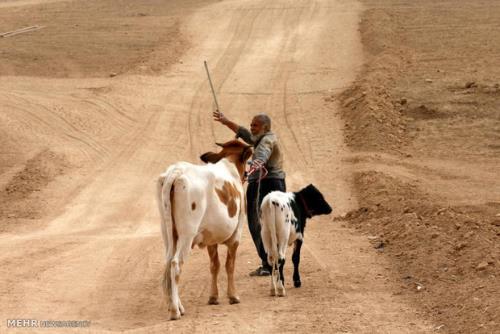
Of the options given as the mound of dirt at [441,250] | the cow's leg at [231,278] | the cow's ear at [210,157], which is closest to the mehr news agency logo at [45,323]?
the cow's leg at [231,278]

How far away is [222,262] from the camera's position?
15.0m

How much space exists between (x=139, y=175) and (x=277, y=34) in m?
16.5

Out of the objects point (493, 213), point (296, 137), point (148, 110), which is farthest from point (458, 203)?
point (148, 110)

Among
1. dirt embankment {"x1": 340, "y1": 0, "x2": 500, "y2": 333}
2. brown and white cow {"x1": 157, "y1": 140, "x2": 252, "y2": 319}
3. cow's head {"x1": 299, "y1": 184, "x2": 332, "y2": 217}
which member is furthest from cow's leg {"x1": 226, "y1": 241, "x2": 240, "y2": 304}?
dirt embankment {"x1": 340, "y1": 0, "x2": 500, "y2": 333}

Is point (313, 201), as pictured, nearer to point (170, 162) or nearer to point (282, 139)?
point (170, 162)

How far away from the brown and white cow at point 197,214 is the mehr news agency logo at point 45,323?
1.03m

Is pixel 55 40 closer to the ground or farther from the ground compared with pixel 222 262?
farther from the ground

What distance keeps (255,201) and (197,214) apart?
2.44m

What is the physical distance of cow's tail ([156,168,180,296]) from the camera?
11.1m

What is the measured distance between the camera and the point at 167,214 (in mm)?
11164

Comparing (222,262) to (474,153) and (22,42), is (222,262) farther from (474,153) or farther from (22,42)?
(22,42)

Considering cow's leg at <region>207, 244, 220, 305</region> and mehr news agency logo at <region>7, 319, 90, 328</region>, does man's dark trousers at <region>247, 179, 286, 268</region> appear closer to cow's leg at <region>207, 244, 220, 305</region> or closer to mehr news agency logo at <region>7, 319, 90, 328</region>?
cow's leg at <region>207, 244, 220, 305</region>

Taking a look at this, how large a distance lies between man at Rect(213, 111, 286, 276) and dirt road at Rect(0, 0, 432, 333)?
2.08 ft

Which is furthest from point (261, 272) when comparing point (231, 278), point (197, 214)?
point (197, 214)
